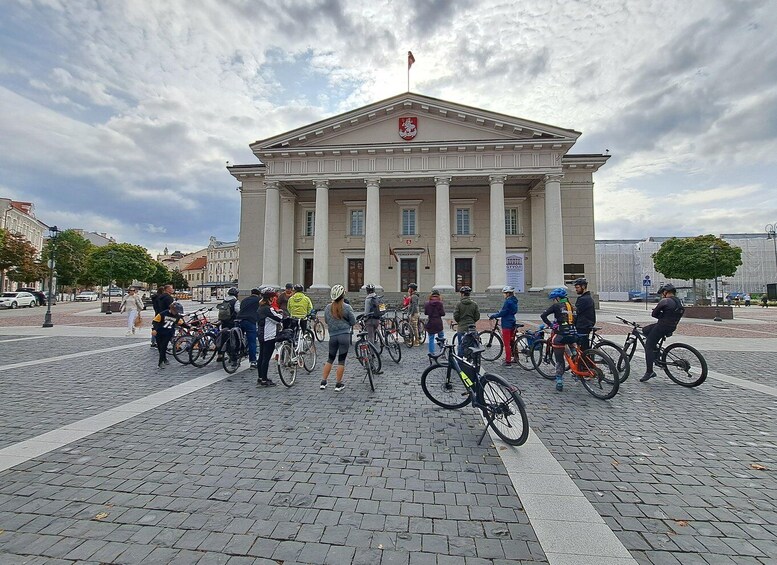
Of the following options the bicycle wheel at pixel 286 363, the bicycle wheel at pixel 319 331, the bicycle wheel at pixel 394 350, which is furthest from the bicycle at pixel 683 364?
the bicycle wheel at pixel 319 331

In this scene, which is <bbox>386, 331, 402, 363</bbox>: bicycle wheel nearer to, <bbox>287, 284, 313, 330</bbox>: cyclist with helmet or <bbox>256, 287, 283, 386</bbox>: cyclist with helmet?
<bbox>287, 284, 313, 330</bbox>: cyclist with helmet

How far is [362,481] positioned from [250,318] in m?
5.80

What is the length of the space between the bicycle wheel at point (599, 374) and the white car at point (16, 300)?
4662 centimetres

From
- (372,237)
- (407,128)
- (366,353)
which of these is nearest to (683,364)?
(366,353)

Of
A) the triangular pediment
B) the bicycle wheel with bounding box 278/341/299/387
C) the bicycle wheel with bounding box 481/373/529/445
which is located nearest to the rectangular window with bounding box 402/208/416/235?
the triangular pediment

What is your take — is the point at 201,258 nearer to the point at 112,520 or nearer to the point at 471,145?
the point at 471,145

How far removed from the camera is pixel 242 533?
270 cm

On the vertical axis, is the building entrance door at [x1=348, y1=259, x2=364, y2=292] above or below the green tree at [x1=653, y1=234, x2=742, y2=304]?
below

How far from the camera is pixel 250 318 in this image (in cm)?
839

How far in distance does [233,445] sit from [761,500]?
5174 mm

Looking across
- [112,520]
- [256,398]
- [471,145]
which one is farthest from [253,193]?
[112,520]

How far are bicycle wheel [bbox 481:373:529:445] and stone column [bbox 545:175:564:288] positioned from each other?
2457 centimetres

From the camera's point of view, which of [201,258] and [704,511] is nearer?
[704,511]

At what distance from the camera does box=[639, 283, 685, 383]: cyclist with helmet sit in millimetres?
7219
